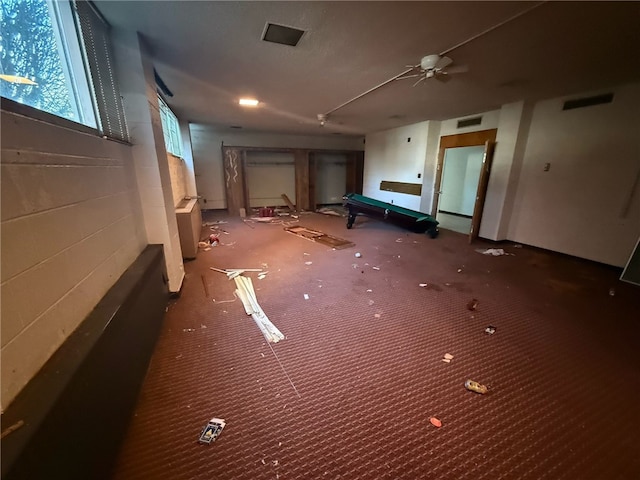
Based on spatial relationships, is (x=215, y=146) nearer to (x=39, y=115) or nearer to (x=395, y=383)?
(x=39, y=115)

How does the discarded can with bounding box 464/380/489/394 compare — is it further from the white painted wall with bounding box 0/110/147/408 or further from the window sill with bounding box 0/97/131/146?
the window sill with bounding box 0/97/131/146

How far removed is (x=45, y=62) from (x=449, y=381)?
2903mm

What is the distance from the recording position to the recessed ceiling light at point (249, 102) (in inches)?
155

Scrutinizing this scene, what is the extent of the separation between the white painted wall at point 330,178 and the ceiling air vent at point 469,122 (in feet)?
13.1

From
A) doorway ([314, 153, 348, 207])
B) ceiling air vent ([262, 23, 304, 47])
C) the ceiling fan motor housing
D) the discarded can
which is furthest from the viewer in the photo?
doorway ([314, 153, 348, 207])

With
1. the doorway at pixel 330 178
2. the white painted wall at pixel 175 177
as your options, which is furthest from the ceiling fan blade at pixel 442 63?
the doorway at pixel 330 178

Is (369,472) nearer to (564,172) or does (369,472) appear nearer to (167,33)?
(167,33)

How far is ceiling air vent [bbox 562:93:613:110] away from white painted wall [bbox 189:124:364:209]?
615 cm

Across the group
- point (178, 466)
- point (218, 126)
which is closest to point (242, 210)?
point (218, 126)

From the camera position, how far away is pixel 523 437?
128cm

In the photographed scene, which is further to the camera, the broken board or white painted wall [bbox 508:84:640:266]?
the broken board

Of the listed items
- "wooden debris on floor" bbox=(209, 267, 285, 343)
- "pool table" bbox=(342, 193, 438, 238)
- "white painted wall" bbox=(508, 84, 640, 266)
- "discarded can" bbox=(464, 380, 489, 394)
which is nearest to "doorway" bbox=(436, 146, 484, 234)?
"pool table" bbox=(342, 193, 438, 238)

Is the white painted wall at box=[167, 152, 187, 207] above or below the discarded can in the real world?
above

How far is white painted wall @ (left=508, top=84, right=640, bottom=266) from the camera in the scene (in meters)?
3.20
